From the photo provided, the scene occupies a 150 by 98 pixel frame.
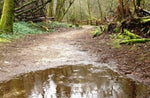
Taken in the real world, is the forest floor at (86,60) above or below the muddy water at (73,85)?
above

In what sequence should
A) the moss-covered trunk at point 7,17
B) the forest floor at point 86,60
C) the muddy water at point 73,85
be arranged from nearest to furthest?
1. the muddy water at point 73,85
2. the forest floor at point 86,60
3. the moss-covered trunk at point 7,17

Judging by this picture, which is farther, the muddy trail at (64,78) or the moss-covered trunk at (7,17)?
the moss-covered trunk at (7,17)

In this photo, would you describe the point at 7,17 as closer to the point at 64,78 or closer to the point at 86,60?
the point at 86,60

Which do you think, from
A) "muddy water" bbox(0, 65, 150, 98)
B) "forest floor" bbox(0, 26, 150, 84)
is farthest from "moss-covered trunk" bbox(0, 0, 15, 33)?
"muddy water" bbox(0, 65, 150, 98)

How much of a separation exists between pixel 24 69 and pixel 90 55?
3150 millimetres

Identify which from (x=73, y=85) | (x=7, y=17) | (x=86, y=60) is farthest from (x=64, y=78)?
(x=7, y=17)

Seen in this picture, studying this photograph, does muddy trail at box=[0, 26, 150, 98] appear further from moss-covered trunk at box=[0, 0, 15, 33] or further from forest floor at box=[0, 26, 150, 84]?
moss-covered trunk at box=[0, 0, 15, 33]

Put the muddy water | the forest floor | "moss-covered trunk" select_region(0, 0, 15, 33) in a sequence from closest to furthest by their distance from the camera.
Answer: the muddy water
the forest floor
"moss-covered trunk" select_region(0, 0, 15, 33)

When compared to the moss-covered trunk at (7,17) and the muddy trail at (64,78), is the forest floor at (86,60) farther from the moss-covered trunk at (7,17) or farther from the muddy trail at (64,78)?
the moss-covered trunk at (7,17)

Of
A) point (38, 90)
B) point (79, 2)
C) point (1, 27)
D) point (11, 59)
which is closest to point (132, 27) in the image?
point (11, 59)

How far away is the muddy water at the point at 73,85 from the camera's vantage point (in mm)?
4137

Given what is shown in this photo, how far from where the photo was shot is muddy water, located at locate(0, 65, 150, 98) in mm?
4137

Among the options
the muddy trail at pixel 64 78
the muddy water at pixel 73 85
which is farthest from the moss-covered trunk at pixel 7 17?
the muddy water at pixel 73 85

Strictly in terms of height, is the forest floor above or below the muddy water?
above
